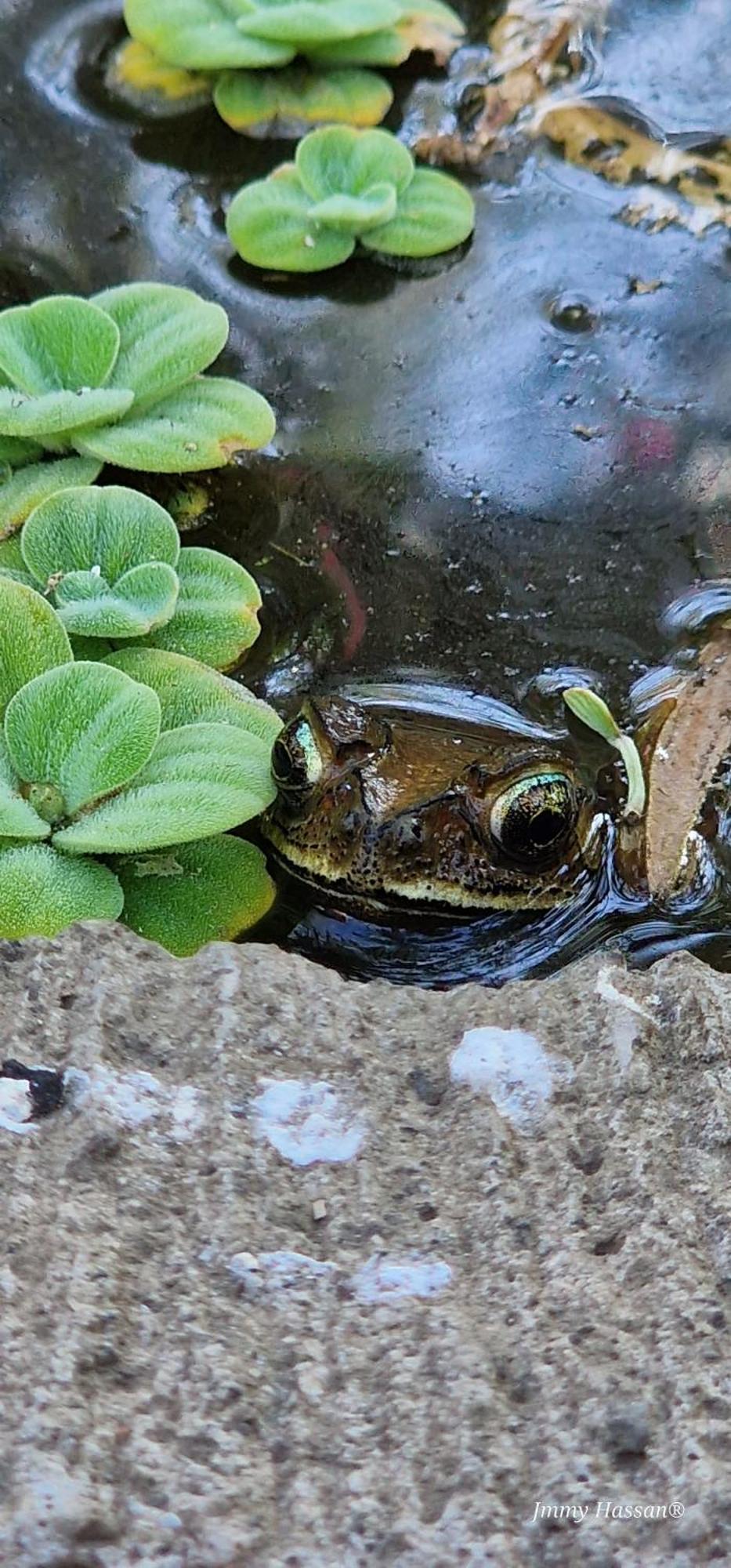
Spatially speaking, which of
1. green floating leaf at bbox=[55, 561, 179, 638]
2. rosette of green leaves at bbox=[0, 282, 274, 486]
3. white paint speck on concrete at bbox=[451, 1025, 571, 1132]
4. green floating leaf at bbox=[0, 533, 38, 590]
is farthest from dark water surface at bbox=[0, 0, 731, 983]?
white paint speck on concrete at bbox=[451, 1025, 571, 1132]

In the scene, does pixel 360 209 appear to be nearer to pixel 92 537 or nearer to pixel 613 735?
pixel 92 537

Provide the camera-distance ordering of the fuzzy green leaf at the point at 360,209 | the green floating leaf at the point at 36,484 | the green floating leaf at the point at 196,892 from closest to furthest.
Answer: the green floating leaf at the point at 196,892 → the green floating leaf at the point at 36,484 → the fuzzy green leaf at the point at 360,209

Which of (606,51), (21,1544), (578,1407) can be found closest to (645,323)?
(606,51)

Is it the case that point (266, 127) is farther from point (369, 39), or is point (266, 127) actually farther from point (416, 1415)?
point (416, 1415)

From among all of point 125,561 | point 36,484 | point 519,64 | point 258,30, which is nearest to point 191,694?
point 125,561

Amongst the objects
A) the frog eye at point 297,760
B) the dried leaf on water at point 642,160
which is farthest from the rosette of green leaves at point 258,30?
the frog eye at point 297,760

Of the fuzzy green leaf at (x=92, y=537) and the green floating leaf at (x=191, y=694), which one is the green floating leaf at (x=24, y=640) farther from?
the fuzzy green leaf at (x=92, y=537)
